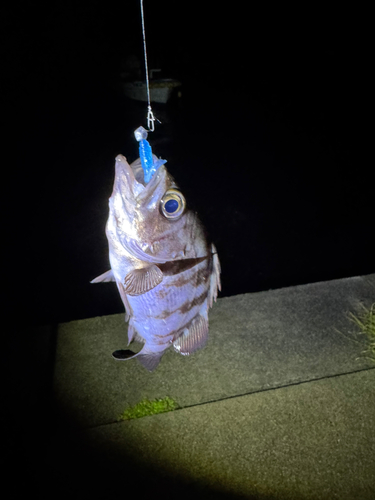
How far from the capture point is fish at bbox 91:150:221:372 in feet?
4.17

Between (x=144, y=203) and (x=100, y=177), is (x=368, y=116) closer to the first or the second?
(x=100, y=177)

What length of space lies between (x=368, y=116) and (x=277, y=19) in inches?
191

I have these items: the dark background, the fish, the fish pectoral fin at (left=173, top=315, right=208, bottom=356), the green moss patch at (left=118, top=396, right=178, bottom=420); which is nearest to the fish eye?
the fish

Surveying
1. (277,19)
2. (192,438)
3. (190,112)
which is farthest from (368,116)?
(192,438)

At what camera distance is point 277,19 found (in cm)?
1150

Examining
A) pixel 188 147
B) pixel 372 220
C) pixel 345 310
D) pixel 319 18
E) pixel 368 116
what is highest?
pixel 319 18

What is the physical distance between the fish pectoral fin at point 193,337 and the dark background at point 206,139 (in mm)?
2910

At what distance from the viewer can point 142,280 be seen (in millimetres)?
1330

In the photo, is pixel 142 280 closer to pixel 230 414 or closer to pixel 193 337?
pixel 193 337

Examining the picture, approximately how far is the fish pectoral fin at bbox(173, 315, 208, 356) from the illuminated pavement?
1.22 meters

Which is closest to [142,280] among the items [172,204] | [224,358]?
[172,204]

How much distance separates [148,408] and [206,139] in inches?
378

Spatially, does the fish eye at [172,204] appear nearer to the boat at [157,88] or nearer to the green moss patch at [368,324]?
the green moss patch at [368,324]

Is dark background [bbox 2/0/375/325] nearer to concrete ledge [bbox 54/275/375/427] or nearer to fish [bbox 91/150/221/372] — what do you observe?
concrete ledge [bbox 54/275/375/427]
